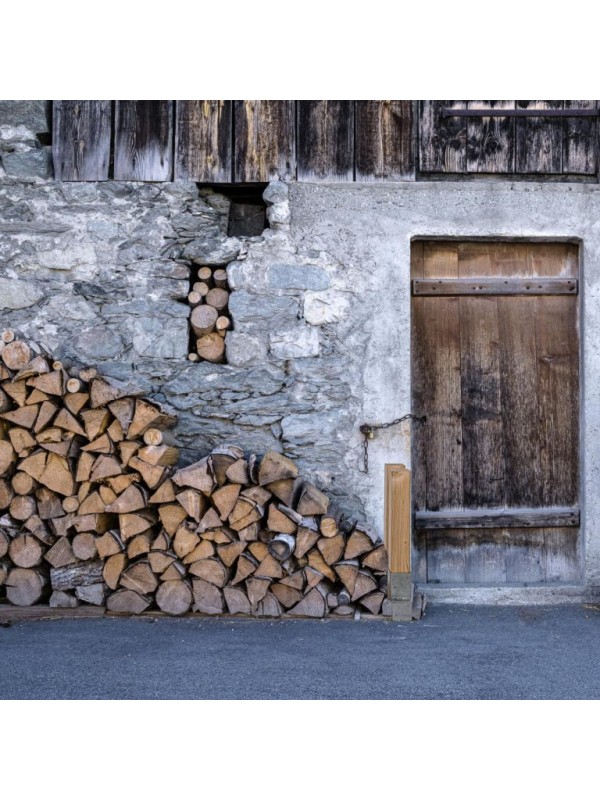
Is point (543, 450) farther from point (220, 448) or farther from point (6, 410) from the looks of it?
point (6, 410)

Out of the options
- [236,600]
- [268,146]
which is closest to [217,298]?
[268,146]

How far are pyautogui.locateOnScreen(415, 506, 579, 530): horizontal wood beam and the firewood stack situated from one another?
22.6 inches

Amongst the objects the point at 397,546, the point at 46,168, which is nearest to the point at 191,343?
the point at 46,168

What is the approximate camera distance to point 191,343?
4176 millimetres

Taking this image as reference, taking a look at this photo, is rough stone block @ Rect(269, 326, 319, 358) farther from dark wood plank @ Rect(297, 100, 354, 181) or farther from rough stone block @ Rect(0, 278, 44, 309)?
rough stone block @ Rect(0, 278, 44, 309)

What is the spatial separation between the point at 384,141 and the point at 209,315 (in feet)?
4.67

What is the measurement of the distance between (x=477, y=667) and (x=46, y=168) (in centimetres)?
347

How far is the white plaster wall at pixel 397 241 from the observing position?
4145mm

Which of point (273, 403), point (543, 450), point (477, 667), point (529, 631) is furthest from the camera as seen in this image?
point (543, 450)

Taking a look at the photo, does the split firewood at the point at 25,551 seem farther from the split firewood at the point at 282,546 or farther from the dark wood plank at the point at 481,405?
the dark wood plank at the point at 481,405

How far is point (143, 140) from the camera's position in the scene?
13.6ft

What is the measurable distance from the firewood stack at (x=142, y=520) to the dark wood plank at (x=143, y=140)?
118 centimetres

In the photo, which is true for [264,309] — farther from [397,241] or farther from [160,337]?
[397,241]

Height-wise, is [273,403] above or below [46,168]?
below
